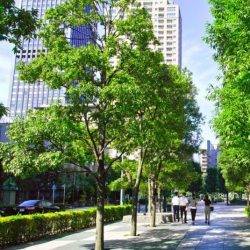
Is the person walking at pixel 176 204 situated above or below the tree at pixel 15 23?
below

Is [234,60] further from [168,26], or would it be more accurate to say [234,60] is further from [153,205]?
[168,26]

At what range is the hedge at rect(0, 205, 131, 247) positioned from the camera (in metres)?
17.7

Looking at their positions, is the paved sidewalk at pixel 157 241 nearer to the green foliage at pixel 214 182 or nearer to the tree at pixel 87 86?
the tree at pixel 87 86

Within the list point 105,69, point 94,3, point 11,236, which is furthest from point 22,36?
point 11,236

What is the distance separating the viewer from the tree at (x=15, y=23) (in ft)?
30.8

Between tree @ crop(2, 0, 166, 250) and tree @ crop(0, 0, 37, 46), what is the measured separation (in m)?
4.36

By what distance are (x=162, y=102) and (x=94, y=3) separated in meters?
4.25

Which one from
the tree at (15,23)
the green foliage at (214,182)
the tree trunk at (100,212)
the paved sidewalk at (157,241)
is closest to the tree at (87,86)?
the tree trunk at (100,212)

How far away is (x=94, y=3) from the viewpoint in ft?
54.4

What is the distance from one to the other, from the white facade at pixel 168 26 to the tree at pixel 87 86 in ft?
570

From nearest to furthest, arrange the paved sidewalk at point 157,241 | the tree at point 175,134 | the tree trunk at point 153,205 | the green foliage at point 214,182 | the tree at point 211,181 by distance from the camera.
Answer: the paved sidewalk at point 157,241 → the tree at point 175,134 → the tree trunk at point 153,205 → the green foliage at point 214,182 → the tree at point 211,181

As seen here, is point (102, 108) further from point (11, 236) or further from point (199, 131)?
point (199, 131)

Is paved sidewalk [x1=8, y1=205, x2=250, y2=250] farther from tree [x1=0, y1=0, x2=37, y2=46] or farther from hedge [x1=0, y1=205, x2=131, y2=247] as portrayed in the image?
tree [x1=0, y1=0, x2=37, y2=46]

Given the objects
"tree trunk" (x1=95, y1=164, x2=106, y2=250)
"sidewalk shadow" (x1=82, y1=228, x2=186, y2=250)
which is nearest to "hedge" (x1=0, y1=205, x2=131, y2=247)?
"sidewalk shadow" (x1=82, y1=228, x2=186, y2=250)
